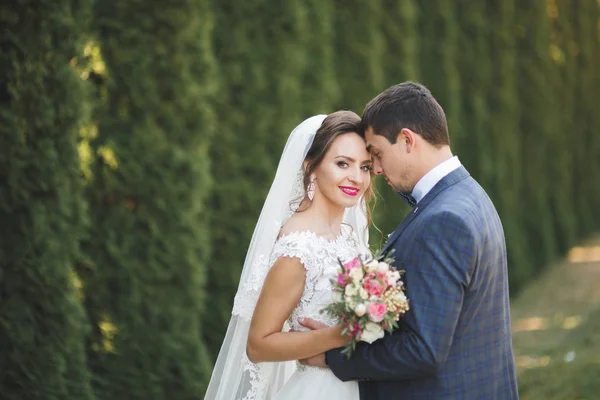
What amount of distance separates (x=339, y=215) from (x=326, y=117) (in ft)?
1.41

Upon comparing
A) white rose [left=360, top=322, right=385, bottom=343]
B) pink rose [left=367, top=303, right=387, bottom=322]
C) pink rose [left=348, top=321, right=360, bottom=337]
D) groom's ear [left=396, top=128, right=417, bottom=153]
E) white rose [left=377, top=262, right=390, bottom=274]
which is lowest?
white rose [left=360, top=322, right=385, bottom=343]

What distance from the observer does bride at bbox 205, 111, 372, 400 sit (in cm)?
326

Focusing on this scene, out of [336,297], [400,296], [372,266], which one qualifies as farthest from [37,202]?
[400,296]

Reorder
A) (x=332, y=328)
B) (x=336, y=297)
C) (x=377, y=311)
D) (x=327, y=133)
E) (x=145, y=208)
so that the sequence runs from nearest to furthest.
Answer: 1. (x=377, y=311)
2. (x=336, y=297)
3. (x=332, y=328)
4. (x=327, y=133)
5. (x=145, y=208)

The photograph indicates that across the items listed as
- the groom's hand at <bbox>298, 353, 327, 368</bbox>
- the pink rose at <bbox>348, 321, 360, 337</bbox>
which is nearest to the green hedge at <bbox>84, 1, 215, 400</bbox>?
the groom's hand at <bbox>298, 353, 327, 368</bbox>

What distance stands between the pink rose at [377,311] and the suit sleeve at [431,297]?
0.14 metres

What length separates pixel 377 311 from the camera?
9.20 ft

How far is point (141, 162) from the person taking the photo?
4.89 m

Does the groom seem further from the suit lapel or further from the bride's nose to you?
the bride's nose

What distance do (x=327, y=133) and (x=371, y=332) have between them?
99 centimetres

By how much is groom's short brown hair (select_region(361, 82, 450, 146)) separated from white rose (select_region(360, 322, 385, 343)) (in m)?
0.74

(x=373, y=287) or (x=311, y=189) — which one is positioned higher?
(x=311, y=189)

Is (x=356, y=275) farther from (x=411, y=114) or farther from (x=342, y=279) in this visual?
(x=411, y=114)

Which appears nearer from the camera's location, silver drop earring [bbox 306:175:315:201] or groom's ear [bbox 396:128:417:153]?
groom's ear [bbox 396:128:417:153]
